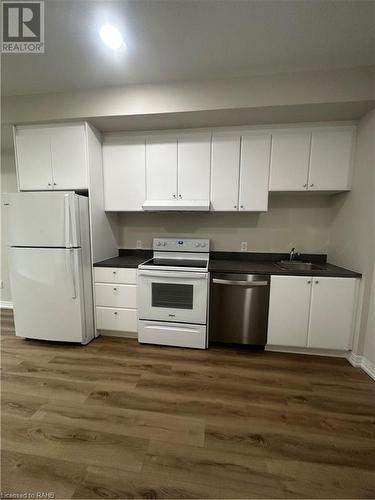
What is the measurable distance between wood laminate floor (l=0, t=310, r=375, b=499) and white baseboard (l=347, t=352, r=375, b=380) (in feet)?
0.25

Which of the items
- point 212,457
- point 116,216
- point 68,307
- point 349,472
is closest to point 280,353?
point 349,472

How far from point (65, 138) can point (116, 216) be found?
105 centimetres

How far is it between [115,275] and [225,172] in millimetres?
1718

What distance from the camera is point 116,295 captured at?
2.44 m

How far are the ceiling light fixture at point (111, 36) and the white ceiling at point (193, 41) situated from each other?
38mm

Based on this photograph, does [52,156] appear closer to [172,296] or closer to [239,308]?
[172,296]

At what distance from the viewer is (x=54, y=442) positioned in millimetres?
1307

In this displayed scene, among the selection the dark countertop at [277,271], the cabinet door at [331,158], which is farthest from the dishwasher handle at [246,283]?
the cabinet door at [331,158]

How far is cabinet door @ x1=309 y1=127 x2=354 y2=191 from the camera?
2.17 m

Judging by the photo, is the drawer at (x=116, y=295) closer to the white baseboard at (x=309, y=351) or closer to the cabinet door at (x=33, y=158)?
the cabinet door at (x=33, y=158)

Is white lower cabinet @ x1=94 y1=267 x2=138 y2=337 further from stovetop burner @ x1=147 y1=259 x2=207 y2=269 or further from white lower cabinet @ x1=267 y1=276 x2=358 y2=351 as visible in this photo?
white lower cabinet @ x1=267 y1=276 x2=358 y2=351

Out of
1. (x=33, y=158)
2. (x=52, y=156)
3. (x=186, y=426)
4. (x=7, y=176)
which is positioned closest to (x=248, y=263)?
(x=186, y=426)

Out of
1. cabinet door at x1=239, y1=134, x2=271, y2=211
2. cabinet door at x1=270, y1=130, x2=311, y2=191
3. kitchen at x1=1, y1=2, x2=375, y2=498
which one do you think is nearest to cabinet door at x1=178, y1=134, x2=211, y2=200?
kitchen at x1=1, y1=2, x2=375, y2=498

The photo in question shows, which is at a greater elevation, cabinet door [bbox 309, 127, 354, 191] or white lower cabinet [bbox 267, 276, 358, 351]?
cabinet door [bbox 309, 127, 354, 191]
